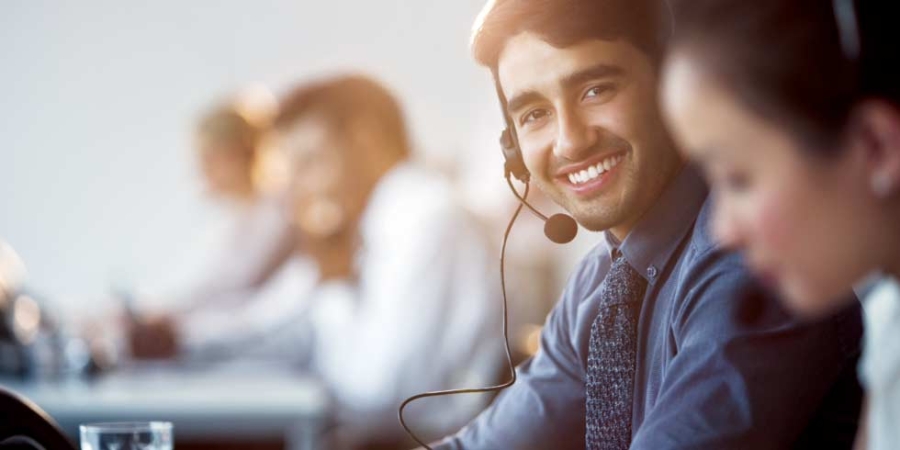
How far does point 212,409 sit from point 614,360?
161 cm

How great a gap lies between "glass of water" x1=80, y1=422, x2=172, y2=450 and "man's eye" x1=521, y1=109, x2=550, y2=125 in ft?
1.55

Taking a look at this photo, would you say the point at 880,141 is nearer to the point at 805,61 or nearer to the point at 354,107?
the point at 805,61

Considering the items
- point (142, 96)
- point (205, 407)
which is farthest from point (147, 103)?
point (205, 407)

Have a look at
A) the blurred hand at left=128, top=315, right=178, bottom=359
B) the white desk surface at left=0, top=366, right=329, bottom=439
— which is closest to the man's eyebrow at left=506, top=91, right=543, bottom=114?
the white desk surface at left=0, top=366, right=329, bottom=439

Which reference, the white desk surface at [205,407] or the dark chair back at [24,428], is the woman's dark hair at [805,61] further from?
the white desk surface at [205,407]

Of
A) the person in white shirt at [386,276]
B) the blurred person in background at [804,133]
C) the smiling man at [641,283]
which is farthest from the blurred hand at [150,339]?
the blurred person in background at [804,133]

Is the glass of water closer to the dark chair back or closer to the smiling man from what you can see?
the dark chair back

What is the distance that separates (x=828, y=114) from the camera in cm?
52

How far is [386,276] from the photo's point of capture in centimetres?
273

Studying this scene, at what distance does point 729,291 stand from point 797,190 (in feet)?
0.87

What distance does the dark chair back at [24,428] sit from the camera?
91 centimetres

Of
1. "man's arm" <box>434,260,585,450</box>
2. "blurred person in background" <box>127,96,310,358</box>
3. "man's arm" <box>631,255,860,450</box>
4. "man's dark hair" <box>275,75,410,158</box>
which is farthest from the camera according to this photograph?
"blurred person in background" <box>127,96,310,358</box>

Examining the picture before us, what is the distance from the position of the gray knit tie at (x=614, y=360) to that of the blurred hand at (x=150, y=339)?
243 centimetres

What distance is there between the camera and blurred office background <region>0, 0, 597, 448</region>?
5.11 meters
